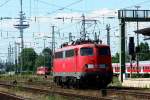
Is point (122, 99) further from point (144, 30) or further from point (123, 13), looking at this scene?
point (123, 13)

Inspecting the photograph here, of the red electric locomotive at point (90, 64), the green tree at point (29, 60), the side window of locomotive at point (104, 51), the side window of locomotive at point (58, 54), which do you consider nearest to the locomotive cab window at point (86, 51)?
the red electric locomotive at point (90, 64)

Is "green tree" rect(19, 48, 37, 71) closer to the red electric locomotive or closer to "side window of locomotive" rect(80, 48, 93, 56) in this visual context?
the red electric locomotive

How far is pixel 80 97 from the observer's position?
2547cm

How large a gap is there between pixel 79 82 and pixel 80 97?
8752 millimetres

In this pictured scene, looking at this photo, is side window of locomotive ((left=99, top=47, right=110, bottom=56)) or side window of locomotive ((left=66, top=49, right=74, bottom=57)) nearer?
side window of locomotive ((left=99, top=47, right=110, bottom=56))

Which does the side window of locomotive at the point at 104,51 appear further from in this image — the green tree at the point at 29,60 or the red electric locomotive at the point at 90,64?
the green tree at the point at 29,60

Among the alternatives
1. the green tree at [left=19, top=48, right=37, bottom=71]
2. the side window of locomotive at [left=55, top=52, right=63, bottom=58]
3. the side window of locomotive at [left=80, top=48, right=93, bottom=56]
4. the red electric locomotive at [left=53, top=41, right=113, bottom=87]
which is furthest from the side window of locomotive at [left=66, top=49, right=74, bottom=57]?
the green tree at [left=19, top=48, right=37, bottom=71]

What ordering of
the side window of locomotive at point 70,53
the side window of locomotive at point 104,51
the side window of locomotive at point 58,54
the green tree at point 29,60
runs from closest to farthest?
the side window of locomotive at point 104,51 → the side window of locomotive at point 70,53 → the side window of locomotive at point 58,54 → the green tree at point 29,60

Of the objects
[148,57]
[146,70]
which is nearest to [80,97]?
[146,70]

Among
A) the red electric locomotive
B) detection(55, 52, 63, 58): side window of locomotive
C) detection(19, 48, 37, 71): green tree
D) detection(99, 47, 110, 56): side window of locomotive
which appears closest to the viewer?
the red electric locomotive

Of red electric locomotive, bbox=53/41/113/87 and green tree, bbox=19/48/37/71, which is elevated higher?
green tree, bbox=19/48/37/71

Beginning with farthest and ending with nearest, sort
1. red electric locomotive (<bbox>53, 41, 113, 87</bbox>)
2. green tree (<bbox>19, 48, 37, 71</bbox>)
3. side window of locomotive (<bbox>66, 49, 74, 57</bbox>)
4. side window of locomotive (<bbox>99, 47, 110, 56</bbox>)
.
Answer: green tree (<bbox>19, 48, 37, 71</bbox>) < side window of locomotive (<bbox>66, 49, 74, 57</bbox>) < side window of locomotive (<bbox>99, 47, 110, 56</bbox>) < red electric locomotive (<bbox>53, 41, 113, 87</bbox>)

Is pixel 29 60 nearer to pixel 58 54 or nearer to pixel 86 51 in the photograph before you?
pixel 58 54

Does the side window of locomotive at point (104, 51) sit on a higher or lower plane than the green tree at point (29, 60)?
lower
